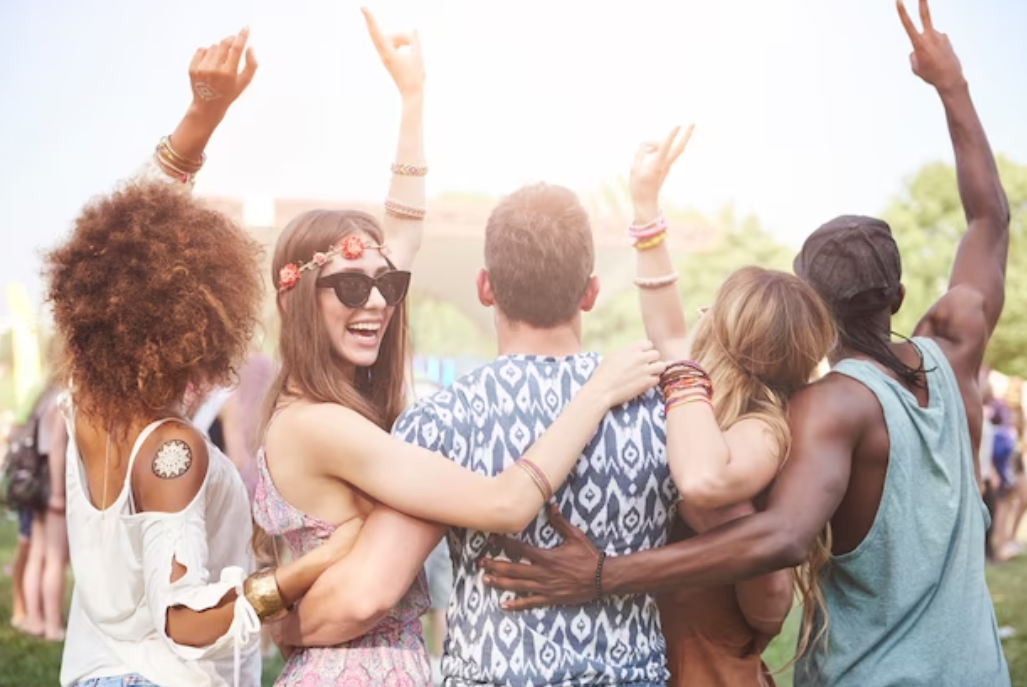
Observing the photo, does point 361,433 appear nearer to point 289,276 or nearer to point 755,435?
point 289,276

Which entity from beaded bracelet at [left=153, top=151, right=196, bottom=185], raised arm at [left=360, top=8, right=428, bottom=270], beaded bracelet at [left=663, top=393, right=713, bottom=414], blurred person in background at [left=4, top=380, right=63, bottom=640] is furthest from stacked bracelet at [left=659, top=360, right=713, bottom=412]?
blurred person in background at [left=4, top=380, right=63, bottom=640]

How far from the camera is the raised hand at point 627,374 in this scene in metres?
2.31

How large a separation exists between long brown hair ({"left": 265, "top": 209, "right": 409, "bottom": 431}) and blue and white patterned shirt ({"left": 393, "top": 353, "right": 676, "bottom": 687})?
0.25m

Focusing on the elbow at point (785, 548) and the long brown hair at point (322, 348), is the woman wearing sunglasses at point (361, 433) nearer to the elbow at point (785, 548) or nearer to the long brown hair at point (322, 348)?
the long brown hair at point (322, 348)

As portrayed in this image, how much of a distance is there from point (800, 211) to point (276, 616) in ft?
76.3

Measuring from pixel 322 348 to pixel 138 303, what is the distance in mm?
385

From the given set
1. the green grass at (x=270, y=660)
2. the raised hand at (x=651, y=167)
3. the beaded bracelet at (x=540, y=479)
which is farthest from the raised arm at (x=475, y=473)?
the green grass at (x=270, y=660)

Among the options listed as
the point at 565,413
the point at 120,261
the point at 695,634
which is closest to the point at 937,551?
the point at 695,634

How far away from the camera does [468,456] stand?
234cm

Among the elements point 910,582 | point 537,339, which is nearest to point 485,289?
point 537,339

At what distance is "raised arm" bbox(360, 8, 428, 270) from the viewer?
2.94m

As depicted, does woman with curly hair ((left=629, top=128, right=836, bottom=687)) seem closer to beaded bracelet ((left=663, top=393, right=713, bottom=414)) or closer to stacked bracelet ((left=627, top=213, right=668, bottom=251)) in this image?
stacked bracelet ((left=627, top=213, right=668, bottom=251))

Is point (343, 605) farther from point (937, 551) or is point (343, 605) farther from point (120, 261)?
point (937, 551)

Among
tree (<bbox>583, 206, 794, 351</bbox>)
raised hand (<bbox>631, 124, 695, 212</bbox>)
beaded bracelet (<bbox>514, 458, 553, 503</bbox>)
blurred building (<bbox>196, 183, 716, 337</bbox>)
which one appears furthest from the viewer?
tree (<bbox>583, 206, 794, 351</bbox>)
